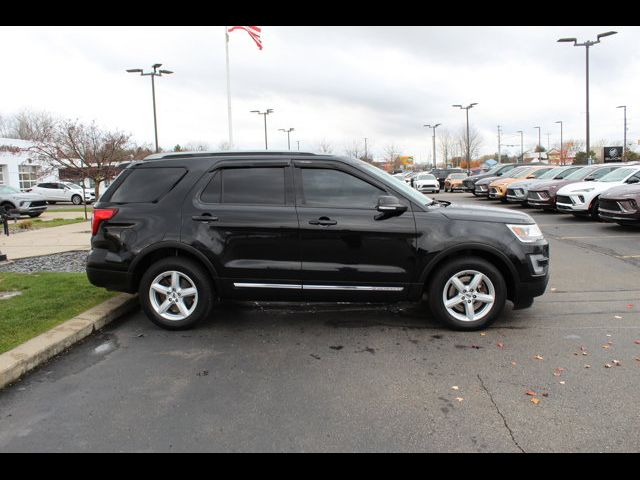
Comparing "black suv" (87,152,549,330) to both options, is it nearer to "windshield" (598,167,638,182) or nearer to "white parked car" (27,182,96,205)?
"windshield" (598,167,638,182)

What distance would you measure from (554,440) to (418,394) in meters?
0.97

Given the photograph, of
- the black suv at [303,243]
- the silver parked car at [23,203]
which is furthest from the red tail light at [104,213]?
the silver parked car at [23,203]

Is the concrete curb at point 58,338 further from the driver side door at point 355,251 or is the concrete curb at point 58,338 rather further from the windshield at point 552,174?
the windshield at point 552,174

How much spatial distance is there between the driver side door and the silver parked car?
18.9 metres

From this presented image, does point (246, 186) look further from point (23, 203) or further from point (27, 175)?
point (27, 175)

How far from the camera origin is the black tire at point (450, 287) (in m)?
4.98

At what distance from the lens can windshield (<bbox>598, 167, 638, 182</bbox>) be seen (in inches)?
570

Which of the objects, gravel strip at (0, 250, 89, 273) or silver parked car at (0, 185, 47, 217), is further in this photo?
silver parked car at (0, 185, 47, 217)

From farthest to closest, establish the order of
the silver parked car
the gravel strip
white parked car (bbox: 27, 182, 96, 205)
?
1. white parked car (bbox: 27, 182, 96, 205)
2. the silver parked car
3. the gravel strip

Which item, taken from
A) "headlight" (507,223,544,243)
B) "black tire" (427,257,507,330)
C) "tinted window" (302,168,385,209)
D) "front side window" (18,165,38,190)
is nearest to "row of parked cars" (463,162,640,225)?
"headlight" (507,223,544,243)

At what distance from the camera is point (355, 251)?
4980 millimetres

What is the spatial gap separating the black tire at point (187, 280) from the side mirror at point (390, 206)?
6.43 ft
